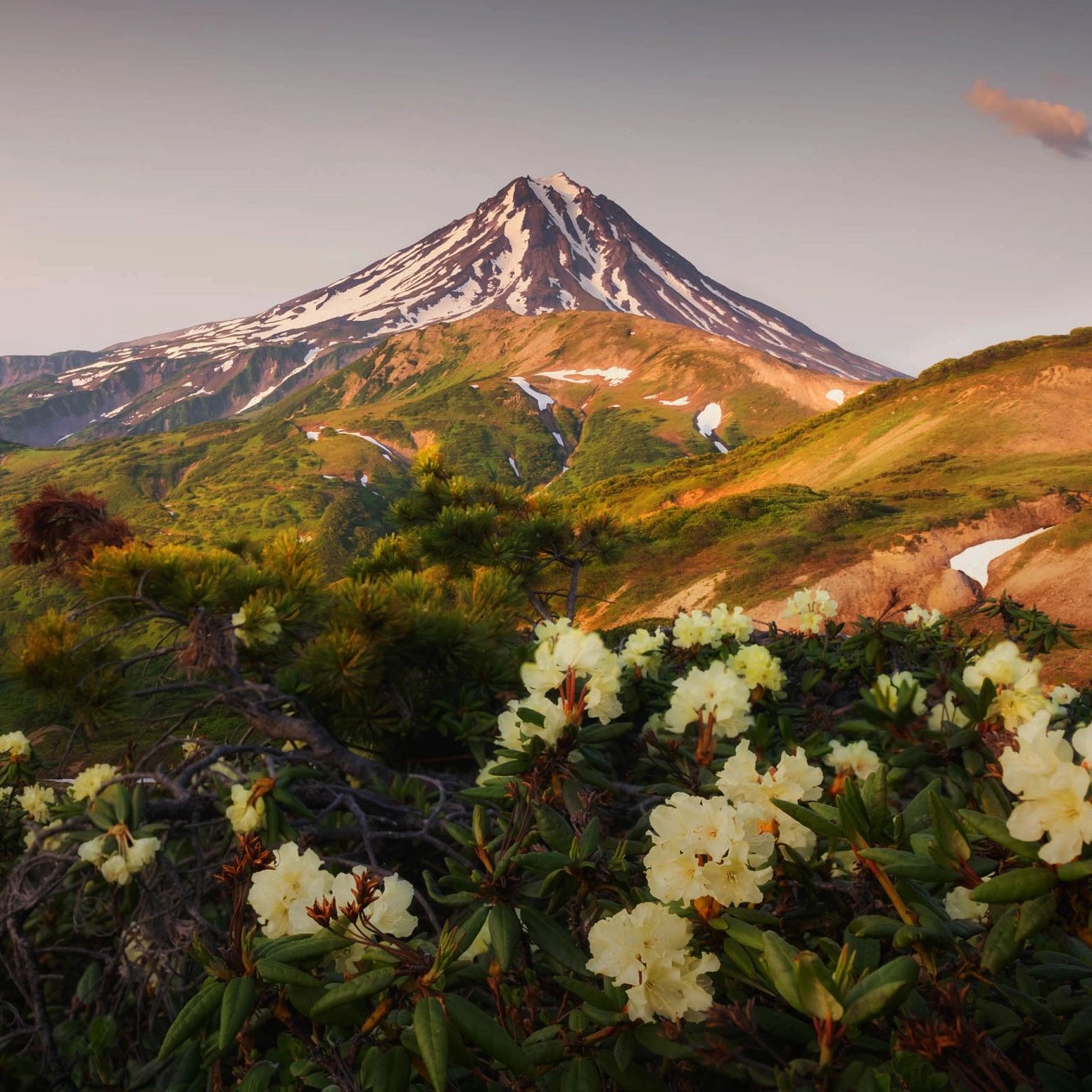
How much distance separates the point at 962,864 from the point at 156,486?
51.5m

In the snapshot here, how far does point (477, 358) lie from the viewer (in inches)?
2781

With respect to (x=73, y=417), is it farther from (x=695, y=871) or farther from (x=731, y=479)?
(x=695, y=871)

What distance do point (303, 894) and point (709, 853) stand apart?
703 mm

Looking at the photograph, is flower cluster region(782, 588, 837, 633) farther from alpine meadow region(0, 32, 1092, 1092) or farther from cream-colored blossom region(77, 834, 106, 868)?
cream-colored blossom region(77, 834, 106, 868)

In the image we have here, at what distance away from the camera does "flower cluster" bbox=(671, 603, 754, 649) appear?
3.07 meters

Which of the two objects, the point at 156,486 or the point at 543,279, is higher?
the point at 543,279

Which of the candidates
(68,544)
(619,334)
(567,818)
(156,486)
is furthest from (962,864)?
(619,334)

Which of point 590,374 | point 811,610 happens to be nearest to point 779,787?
point 811,610

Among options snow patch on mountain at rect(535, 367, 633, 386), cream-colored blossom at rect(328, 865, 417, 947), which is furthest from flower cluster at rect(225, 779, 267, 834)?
snow patch on mountain at rect(535, 367, 633, 386)

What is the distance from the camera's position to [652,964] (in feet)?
3.03

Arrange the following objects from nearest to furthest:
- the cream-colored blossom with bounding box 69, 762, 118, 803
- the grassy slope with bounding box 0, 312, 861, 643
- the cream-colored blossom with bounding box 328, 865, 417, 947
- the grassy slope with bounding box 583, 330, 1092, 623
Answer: the cream-colored blossom with bounding box 328, 865, 417, 947 < the cream-colored blossom with bounding box 69, 762, 118, 803 < the grassy slope with bounding box 583, 330, 1092, 623 < the grassy slope with bounding box 0, 312, 861, 643

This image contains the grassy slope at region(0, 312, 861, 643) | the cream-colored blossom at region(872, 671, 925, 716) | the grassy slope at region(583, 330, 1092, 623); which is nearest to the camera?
the cream-colored blossom at region(872, 671, 925, 716)

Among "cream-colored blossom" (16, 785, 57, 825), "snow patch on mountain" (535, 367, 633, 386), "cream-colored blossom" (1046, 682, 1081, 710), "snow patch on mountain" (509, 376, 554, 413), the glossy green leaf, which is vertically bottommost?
"cream-colored blossom" (16, 785, 57, 825)

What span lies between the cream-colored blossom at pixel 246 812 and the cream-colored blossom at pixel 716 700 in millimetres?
1291
